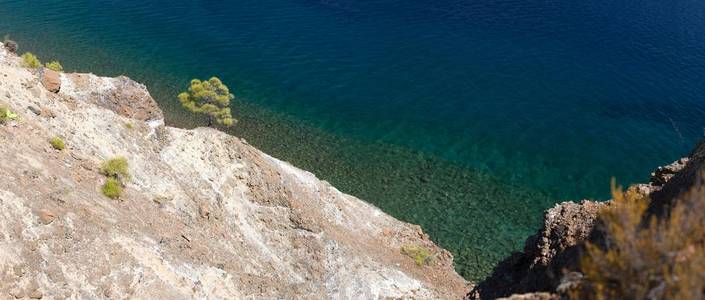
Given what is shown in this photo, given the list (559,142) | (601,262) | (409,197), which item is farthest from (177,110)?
(601,262)

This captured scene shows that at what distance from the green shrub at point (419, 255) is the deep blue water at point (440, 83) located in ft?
22.2

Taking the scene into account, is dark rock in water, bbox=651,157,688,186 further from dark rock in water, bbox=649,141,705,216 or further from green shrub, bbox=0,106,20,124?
green shrub, bbox=0,106,20,124

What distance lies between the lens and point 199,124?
73.6 m

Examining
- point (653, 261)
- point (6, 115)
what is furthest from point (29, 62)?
point (653, 261)

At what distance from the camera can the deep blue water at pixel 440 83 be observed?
67.2 m

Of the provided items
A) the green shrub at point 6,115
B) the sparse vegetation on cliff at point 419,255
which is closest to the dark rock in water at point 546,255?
the sparse vegetation on cliff at point 419,255

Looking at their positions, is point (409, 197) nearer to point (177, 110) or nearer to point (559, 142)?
point (559, 142)

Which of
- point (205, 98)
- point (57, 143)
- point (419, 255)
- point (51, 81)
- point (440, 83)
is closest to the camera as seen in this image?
point (57, 143)

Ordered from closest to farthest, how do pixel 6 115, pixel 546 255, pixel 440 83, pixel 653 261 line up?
pixel 653 261
pixel 546 255
pixel 6 115
pixel 440 83

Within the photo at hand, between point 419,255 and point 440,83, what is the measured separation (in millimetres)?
46686

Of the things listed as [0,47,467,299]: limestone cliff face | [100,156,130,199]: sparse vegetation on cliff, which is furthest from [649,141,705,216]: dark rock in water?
[100,156,130,199]: sparse vegetation on cliff

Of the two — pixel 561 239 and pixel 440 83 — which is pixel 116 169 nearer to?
pixel 561 239

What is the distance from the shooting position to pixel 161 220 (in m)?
34.5

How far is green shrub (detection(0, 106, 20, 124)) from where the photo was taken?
3269 centimetres
